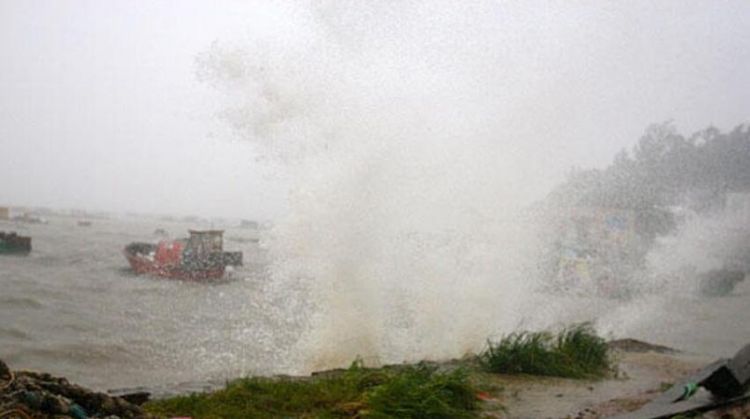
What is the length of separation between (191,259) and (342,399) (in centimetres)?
3163

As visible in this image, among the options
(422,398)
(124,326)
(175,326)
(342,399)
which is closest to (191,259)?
(175,326)

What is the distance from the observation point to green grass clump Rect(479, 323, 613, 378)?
7.80 m

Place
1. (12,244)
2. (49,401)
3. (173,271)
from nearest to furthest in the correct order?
(49,401)
(173,271)
(12,244)

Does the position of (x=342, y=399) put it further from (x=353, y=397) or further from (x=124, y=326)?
(x=124, y=326)

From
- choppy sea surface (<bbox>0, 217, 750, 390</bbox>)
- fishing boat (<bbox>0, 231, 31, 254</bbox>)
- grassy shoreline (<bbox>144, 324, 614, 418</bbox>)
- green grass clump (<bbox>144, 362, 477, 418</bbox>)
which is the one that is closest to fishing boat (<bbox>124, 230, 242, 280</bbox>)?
choppy sea surface (<bbox>0, 217, 750, 390</bbox>)

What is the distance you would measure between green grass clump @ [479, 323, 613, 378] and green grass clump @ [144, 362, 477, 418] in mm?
1794

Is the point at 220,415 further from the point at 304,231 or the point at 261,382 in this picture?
the point at 304,231

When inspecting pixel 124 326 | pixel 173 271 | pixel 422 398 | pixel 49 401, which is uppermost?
pixel 173 271

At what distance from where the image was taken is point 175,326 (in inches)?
802

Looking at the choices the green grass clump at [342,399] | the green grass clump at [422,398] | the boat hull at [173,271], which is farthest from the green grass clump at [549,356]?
the boat hull at [173,271]

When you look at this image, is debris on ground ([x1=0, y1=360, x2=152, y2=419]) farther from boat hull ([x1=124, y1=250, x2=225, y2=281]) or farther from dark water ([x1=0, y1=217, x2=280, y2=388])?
boat hull ([x1=124, y1=250, x2=225, y2=281])

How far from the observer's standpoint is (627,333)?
1773cm

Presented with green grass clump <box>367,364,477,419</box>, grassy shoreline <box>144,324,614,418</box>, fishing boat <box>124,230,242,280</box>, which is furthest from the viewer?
fishing boat <box>124,230,242,280</box>

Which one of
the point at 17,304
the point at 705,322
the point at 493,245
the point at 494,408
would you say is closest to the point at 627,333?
the point at 705,322
